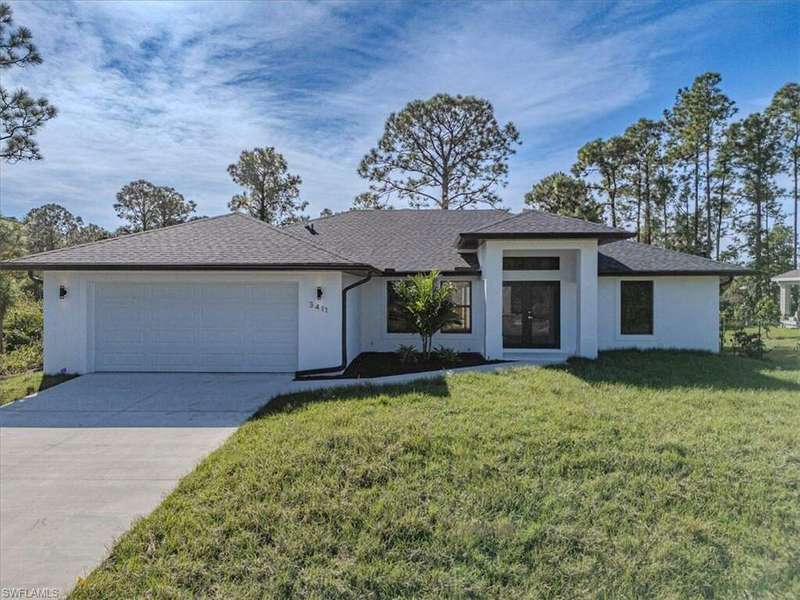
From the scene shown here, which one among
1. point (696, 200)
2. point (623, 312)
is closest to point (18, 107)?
point (623, 312)

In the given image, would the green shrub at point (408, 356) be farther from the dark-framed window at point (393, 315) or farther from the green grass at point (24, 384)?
the green grass at point (24, 384)

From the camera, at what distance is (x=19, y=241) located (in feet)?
56.6

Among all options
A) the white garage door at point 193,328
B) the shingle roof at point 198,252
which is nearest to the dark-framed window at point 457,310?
the shingle roof at point 198,252

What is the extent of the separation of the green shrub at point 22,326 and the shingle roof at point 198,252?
8.14 metres

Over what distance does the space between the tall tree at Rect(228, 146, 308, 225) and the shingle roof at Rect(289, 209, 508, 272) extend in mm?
15688

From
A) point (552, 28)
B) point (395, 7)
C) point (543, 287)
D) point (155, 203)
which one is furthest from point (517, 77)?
point (155, 203)

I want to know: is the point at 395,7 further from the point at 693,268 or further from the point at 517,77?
the point at 693,268

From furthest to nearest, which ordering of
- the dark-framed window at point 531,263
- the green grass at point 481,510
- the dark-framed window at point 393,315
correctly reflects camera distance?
the dark-framed window at point 393,315
the dark-framed window at point 531,263
the green grass at point 481,510

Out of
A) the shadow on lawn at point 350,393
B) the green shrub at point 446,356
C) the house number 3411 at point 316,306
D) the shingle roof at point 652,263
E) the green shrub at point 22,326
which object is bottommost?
the shadow on lawn at point 350,393

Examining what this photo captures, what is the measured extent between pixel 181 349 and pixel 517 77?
1013 cm

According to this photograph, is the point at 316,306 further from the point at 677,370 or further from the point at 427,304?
the point at 677,370

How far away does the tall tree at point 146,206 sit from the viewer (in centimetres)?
4072

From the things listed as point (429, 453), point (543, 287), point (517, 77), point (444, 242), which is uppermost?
point (517, 77)

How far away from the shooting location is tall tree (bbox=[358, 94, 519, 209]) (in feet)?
96.9
